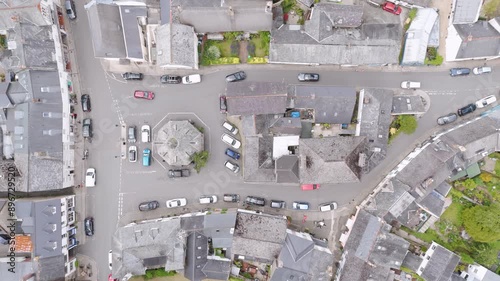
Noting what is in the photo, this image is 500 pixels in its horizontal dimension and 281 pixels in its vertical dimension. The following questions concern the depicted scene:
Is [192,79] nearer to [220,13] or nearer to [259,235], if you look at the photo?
[220,13]

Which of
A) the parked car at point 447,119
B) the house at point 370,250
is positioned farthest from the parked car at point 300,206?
the parked car at point 447,119

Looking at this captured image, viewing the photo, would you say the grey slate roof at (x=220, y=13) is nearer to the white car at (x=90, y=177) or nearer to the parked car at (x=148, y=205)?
the white car at (x=90, y=177)

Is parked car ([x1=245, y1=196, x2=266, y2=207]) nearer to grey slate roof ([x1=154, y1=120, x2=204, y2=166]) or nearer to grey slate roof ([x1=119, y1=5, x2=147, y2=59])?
grey slate roof ([x1=154, y1=120, x2=204, y2=166])

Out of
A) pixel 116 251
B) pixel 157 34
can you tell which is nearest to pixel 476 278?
pixel 116 251

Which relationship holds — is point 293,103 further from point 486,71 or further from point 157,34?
point 486,71

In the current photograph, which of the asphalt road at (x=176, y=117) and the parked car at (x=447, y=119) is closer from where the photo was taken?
the parked car at (x=447, y=119)

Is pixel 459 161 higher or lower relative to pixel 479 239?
higher

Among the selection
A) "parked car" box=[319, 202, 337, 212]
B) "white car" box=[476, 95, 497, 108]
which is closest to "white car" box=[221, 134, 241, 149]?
"parked car" box=[319, 202, 337, 212]
